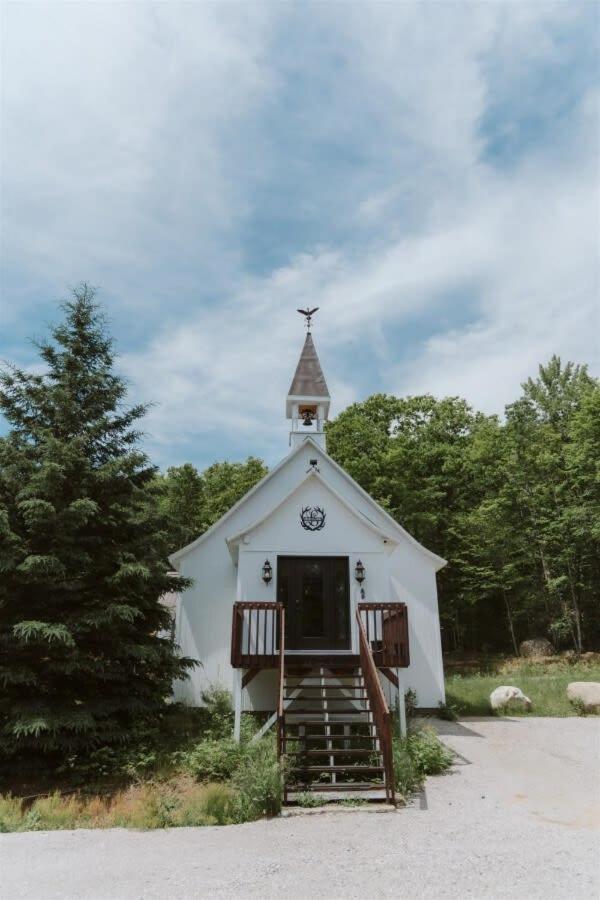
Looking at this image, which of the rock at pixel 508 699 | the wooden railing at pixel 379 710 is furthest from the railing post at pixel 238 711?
the rock at pixel 508 699

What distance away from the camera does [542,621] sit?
85.9 feet

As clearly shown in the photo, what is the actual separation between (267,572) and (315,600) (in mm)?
1237

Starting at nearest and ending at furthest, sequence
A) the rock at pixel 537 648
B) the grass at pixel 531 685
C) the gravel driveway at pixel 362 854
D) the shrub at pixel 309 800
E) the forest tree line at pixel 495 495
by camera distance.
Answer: the gravel driveway at pixel 362 854
the shrub at pixel 309 800
the grass at pixel 531 685
the rock at pixel 537 648
the forest tree line at pixel 495 495

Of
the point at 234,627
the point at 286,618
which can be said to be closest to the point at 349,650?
the point at 286,618

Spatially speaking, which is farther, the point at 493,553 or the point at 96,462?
the point at 493,553

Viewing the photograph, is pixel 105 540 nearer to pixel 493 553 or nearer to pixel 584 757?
pixel 584 757

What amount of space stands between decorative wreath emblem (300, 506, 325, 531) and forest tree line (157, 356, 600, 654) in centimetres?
1450

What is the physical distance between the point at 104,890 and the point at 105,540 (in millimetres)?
5485

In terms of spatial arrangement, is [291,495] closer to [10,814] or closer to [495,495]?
[10,814]

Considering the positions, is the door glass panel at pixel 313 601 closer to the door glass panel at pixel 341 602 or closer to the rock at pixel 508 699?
the door glass panel at pixel 341 602

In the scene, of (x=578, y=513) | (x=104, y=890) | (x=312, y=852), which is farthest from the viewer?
(x=578, y=513)

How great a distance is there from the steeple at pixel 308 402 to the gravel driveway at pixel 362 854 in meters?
10.4

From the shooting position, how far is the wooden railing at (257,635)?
10273 mm

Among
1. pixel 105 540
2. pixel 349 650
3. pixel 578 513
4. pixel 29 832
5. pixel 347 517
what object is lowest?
pixel 29 832
